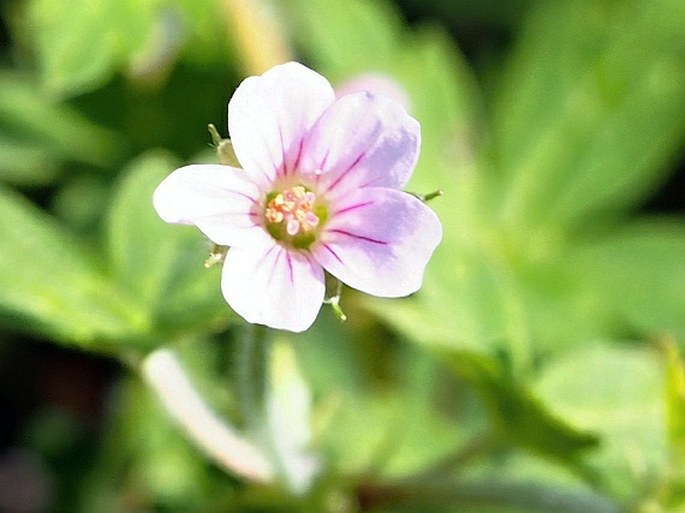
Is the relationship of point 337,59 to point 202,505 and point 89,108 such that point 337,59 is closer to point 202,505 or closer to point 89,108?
point 89,108

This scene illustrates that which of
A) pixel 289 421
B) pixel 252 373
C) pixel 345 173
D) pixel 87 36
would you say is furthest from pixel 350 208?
pixel 87 36

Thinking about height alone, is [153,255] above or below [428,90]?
below

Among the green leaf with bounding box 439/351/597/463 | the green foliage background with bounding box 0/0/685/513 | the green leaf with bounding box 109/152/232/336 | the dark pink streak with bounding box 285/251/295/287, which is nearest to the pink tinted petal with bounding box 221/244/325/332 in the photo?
the dark pink streak with bounding box 285/251/295/287

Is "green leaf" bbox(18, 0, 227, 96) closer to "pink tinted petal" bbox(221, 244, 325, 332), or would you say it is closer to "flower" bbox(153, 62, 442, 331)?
"flower" bbox(153, 62, 442, 331)

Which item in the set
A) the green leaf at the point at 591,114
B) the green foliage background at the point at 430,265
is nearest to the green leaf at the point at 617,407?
the green foliage background at the point at 430,265

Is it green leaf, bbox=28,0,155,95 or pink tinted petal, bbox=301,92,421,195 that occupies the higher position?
green leaf, bbox=28,0,155,95

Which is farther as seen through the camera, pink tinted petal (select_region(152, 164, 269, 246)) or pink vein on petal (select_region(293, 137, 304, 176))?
pink vein on petal (select_region(293, 137, 304, 176))

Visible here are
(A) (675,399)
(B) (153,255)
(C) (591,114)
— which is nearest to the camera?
(A) (675,399)

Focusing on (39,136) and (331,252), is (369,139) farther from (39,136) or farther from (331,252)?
(39,136)
